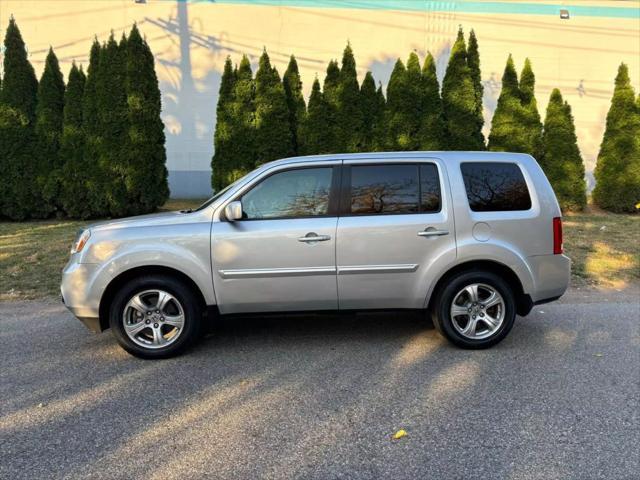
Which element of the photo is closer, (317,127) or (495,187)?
(495,187)

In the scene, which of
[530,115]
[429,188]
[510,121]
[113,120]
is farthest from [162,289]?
[530,115]

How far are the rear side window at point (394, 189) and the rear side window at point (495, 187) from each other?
1.08ft

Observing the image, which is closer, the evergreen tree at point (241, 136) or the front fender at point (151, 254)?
the front fender at point (151, 254)

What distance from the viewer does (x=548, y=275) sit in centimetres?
466

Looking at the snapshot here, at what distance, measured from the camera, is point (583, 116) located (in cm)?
1788

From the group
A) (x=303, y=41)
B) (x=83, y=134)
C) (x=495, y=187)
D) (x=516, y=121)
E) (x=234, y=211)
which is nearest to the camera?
(x=234, y=211)

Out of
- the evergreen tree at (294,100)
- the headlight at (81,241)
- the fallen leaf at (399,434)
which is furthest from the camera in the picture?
the evergreen tree at (294,100)

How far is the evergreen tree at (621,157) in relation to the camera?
13742 millimetres

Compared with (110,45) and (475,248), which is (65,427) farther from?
(110,45)

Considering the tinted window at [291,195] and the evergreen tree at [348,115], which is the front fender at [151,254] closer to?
the tinted window at [291,195]

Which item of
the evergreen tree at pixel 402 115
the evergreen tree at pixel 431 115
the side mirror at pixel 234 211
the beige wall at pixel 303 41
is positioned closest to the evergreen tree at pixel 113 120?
the beige wall at pixel 303 41

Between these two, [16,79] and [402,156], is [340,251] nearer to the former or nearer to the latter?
[402,156]

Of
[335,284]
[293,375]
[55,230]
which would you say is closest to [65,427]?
[293,375]

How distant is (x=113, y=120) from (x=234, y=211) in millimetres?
8915
